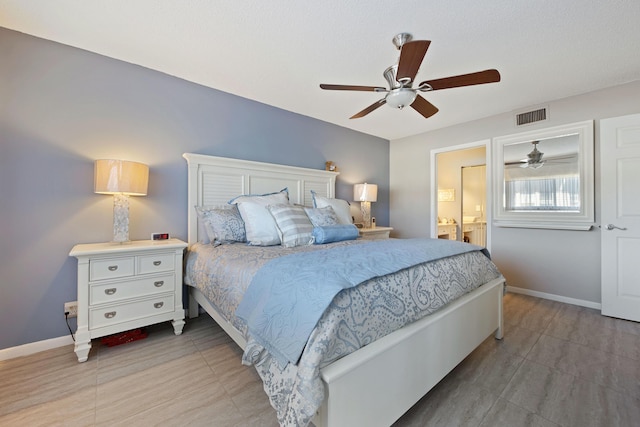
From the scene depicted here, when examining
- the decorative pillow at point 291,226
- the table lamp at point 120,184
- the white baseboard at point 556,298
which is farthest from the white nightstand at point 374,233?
the table lamp at point 120,184

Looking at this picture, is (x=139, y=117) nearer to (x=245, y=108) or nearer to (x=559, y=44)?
(x=245, y=108)

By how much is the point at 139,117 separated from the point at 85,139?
0.46 m

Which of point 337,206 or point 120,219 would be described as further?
point 337,206

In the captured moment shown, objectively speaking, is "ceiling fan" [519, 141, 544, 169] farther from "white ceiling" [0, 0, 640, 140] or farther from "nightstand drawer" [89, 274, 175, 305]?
"nightstand drawer" [89, 274, 175, 305]

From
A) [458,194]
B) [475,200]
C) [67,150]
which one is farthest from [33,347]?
[475,200]

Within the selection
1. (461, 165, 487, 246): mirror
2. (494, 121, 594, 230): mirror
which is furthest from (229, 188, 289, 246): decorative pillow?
(461, 165, 487, 246): mirror

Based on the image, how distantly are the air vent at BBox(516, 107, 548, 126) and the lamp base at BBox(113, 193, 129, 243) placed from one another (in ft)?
14.8

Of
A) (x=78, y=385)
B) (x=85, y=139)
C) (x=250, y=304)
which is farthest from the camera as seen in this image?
(x=85, y=139)

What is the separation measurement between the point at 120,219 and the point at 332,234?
5.90ft

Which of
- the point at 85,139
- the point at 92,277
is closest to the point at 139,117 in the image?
the point at 85,139

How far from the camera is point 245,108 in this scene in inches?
119

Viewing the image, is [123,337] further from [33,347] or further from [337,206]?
[337,206]

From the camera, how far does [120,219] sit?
2.12 meters

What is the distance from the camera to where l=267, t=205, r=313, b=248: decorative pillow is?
2.28 meters
